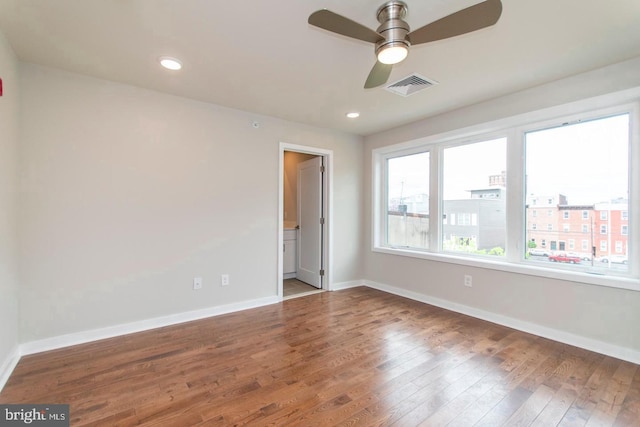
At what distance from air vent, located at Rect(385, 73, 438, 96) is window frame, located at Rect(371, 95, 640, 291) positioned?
3.11 ft

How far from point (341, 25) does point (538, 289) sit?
300 cm

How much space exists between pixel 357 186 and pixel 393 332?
8.10 ft

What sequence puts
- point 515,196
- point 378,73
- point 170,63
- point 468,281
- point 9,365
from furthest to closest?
1. point 468,281
2. point 515,196
3. point 170,63
4. point 9,365
5. point 378,73

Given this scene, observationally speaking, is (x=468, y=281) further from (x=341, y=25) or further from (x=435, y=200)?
(x=341, y=25)

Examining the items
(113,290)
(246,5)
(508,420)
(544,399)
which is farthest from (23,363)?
(544,399)

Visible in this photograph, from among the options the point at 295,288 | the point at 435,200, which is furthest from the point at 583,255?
the point at 295,288

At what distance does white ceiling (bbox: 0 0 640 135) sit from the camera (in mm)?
1771

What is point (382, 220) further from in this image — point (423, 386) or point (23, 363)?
point (23, 363)

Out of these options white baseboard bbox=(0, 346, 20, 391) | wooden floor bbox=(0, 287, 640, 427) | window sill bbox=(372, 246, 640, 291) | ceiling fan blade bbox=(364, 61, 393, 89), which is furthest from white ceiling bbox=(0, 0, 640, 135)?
wooden floor bbox=(0, 287, 640, 427)

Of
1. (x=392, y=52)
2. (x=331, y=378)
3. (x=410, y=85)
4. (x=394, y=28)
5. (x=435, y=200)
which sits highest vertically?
(x=410, y=85)

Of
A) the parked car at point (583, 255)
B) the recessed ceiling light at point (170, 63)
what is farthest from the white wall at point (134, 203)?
the parked car at point (583, 255)

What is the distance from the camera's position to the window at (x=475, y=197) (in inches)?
128

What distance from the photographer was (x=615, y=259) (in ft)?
8.28

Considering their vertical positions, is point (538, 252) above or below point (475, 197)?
below
